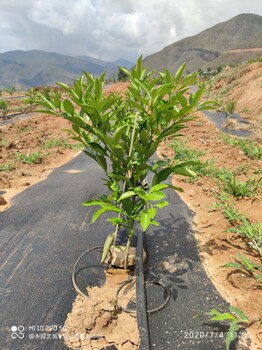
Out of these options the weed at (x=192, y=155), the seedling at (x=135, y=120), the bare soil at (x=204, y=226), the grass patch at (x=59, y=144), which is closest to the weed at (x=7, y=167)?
the bare soil at (x=204, y=226)

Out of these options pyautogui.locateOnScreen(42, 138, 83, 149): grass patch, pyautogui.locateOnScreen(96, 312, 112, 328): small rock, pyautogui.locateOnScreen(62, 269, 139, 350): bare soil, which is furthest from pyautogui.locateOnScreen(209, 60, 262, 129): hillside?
pyautogui.locateOnScreen(96, 312, 112, 328): small rock

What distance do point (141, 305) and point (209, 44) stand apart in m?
195

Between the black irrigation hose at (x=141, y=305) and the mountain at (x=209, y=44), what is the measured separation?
15506 cm

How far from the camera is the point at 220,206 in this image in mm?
3883

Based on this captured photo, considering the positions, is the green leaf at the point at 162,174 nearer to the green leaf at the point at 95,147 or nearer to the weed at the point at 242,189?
the green leaf at the point at 95,147

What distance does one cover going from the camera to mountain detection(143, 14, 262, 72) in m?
153

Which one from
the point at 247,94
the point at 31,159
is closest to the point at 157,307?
the point at 31,159

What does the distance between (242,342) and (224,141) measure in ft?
24.2

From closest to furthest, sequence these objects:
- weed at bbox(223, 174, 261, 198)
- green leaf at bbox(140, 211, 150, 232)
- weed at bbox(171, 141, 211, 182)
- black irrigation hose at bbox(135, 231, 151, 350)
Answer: green leaf at bbox(140, 211, 150, 232) → black irrigation hose at bbox(135, 231, 151, 350) → weed at bbox(223, 174, 261, 198) → weed at bbox(171, 141, 211, 182)

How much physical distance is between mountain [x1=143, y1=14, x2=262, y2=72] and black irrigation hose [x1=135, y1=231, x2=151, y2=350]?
155060 mm

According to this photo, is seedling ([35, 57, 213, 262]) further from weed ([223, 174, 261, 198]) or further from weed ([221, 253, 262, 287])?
weed ([223, 174, 261, 198])

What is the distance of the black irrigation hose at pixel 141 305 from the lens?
1.97 m

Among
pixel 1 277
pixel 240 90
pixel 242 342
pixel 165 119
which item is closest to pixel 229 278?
pixel 242 342

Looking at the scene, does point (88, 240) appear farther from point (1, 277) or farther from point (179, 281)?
point (179, 281)
